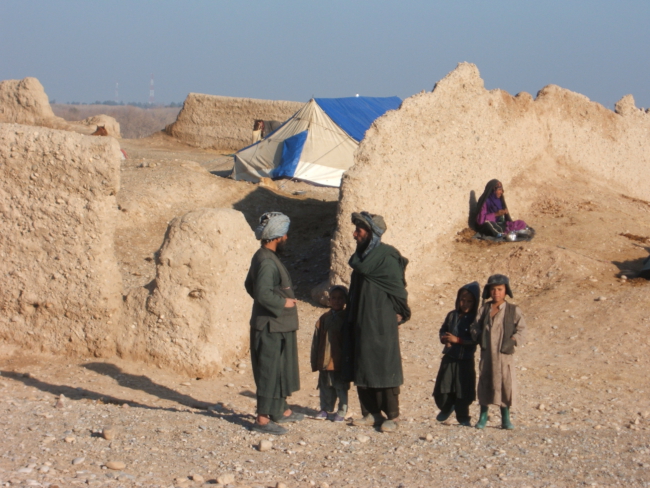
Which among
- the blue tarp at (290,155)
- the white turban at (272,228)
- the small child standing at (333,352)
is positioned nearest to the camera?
the white turban at (272,228)

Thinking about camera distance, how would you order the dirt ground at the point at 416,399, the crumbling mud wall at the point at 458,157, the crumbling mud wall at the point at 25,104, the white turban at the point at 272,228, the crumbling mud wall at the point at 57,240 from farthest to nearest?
the crumbling mud wall at the point at 25,104, the crumbling mud wall at the point at 458,157, the crumbling mud wall at the point at 57,240, the white turban at the point at 272,228, the dirt ground at the point at 416,399

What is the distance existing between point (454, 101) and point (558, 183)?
253 cm

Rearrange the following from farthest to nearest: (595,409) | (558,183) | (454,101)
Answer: (558,183)
(454,101)
(595,409)

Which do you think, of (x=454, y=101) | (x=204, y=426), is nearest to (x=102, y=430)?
(x=204, y=426)

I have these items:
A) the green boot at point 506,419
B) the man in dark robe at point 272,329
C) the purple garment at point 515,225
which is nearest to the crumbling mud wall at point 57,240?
the man in dark robe at point 272,329

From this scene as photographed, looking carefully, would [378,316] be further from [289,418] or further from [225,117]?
[225,117]

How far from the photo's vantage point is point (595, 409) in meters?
6.16

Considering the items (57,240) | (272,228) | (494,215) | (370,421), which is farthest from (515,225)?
(272,228)

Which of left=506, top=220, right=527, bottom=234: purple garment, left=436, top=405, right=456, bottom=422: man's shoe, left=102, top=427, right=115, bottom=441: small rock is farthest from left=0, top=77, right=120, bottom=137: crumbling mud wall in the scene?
left=102, top=427, right=115, bottom=441: small rock

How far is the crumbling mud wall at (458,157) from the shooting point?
9.38 metres

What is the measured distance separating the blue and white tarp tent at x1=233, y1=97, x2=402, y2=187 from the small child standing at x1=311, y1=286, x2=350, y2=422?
10.6 metres

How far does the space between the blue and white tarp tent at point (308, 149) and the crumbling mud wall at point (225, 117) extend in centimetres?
535

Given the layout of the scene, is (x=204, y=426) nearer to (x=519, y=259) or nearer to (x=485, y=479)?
(x=485, y=479)

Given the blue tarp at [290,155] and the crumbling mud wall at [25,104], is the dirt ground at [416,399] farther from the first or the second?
the crumbling mud wall at [25,104]
